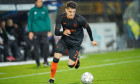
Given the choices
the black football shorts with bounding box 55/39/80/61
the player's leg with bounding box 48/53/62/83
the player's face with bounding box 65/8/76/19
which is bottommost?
the player's leg with bounding box 48/53/62/83

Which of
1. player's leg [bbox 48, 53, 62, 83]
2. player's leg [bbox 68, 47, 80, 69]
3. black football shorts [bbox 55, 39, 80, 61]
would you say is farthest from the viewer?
player's leg [bbox 68, 47, 80, 69]

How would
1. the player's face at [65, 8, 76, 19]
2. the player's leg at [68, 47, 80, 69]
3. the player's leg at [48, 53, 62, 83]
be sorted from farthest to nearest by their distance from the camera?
the player's leg at [68, 47, 80, 69], the player's face at [65, 8, 76, 19], the player's leg at [48, 53, 62, 83]

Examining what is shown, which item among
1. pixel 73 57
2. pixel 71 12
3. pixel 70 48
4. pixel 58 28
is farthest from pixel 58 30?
pixel 73 57

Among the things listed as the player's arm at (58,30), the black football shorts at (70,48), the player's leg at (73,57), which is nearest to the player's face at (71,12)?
the player's arm at (58,30)

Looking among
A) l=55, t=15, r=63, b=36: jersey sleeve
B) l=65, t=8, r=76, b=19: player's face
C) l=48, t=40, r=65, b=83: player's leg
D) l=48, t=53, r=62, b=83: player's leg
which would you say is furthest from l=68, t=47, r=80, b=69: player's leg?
l=65, t=8, r=76, b=19: player's face

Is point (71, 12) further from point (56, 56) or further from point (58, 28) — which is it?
point (56, 56)

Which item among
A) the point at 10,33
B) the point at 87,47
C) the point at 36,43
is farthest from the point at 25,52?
the point at 87,47

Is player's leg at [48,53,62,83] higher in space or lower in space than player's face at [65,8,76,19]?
lower

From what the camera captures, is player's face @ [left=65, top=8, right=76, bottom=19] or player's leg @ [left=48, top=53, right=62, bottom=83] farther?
player's face @ [left=65, top=8, right=76, bottom=19]

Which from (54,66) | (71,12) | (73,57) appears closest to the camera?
(54,66)

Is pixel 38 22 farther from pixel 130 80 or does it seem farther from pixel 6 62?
pixel 130 80

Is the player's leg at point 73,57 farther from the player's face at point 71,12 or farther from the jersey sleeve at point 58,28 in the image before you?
the player's face at point 71,12

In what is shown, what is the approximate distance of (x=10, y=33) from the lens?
1398 centimetres

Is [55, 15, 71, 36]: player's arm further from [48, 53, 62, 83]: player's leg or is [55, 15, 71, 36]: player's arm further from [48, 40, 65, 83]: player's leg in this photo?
[48, 53, 62, 83]: player's leg
